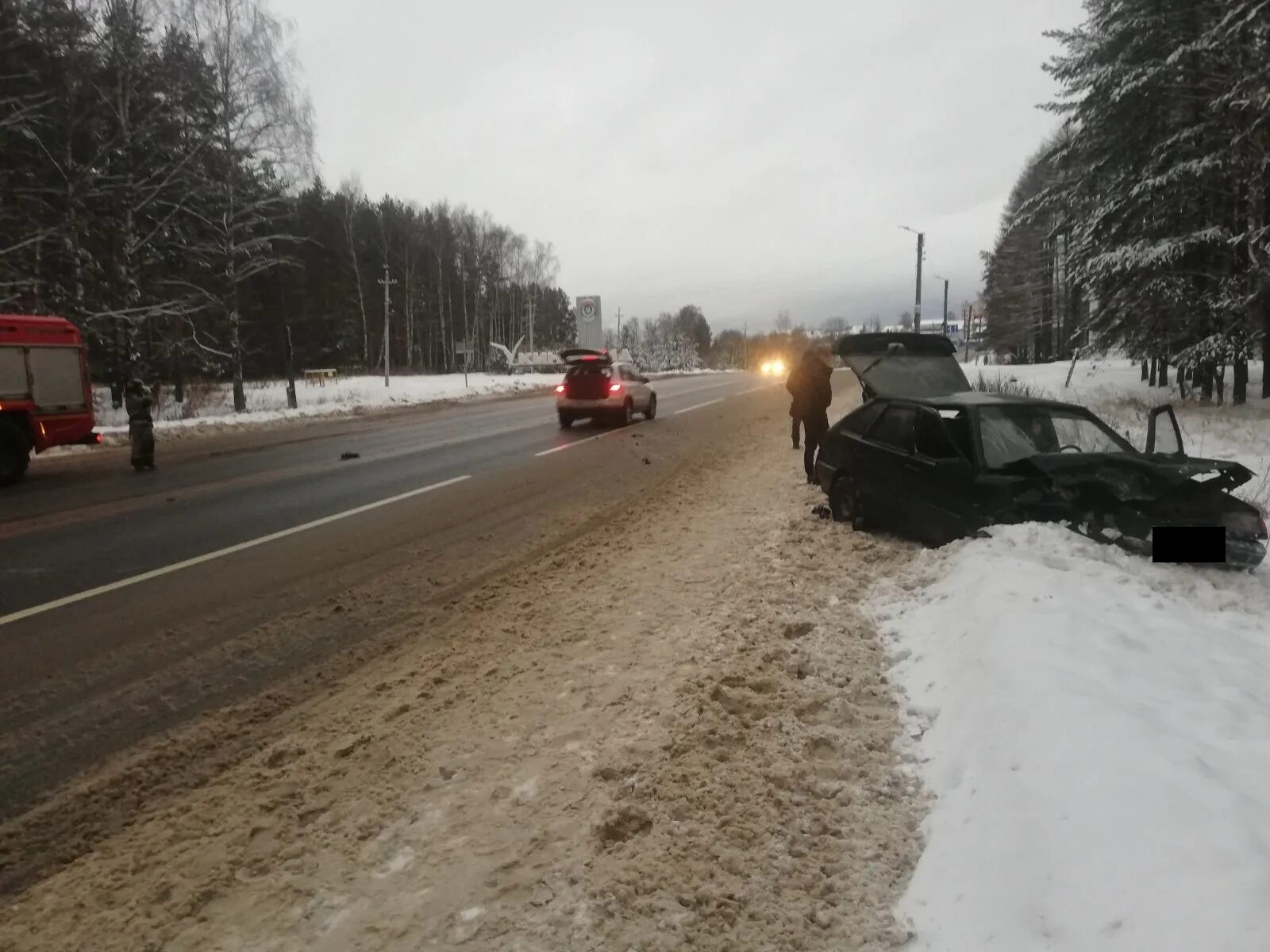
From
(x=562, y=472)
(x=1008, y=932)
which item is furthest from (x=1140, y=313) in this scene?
(x=1008, y=932)

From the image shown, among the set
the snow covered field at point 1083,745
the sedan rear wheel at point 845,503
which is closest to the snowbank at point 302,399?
the sedan rear wheel at point 845,503

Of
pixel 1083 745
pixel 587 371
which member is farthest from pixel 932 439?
pixel 587 371

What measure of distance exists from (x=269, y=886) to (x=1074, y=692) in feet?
11.0

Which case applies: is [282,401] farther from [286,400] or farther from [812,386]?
[812,386]

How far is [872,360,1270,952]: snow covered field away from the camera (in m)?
2.17

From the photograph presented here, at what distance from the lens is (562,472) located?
11.5 m

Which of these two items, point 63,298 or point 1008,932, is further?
point 63,298

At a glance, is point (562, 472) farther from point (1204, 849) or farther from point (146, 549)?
point (1204, 849)

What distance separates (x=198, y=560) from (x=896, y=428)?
6488mm

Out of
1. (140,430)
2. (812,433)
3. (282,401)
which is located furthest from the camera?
(282,401)

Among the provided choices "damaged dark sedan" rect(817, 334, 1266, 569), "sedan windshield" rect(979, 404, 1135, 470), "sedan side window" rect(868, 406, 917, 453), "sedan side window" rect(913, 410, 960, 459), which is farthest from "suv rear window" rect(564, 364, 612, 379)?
"sedan windshield" rect(979, 404, 1135, 470)

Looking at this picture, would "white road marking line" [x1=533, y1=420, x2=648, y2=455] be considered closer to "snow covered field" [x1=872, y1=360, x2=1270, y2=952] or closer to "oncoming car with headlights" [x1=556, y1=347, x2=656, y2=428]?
"oncoming car with headlights" [x1=556, y1=347, x2=656, y2=428]

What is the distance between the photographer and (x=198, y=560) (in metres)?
6.61

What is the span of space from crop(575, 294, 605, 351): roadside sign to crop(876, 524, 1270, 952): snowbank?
4927 cm
